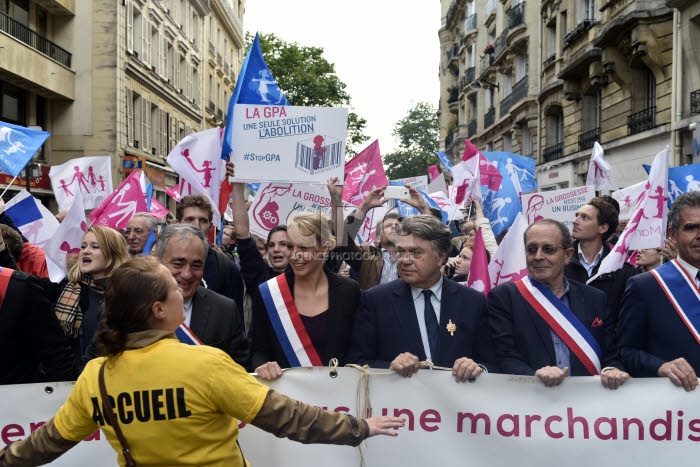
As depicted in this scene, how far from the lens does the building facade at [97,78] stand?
2219cm

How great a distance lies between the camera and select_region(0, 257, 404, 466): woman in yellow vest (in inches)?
94.7

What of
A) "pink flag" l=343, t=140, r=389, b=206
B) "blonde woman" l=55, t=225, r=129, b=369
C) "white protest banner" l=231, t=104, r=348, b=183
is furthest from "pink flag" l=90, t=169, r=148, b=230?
"blonde woman" l=55, t=225, r=129, b=369

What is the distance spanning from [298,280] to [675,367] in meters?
1.87

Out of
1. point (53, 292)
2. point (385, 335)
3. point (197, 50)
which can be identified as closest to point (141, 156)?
point (197, 50)

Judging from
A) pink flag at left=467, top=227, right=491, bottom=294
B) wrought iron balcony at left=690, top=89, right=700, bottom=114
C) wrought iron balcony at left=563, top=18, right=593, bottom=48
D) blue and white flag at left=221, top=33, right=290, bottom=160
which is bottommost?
pink flag at left=467, top=227, right=491, bottom=294

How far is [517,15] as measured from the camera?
31.7 m

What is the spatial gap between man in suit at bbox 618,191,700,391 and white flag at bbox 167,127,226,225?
13.4 feet

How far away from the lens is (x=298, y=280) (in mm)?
4059

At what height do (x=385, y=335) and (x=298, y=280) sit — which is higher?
(x=298, y=280)

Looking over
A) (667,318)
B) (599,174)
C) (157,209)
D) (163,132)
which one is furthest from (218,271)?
(163,132)

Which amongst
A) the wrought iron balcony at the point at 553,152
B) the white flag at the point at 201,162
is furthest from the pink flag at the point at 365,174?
the wrought iron balcony at the point at 553,152

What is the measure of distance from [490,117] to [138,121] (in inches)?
703

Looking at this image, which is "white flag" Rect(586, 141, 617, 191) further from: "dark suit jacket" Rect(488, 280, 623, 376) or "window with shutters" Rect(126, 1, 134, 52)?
"window with shutters" Rect(126, 1, 134, 52)

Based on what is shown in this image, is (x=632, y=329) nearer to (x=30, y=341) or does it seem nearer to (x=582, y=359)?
(x=582, y=359)
